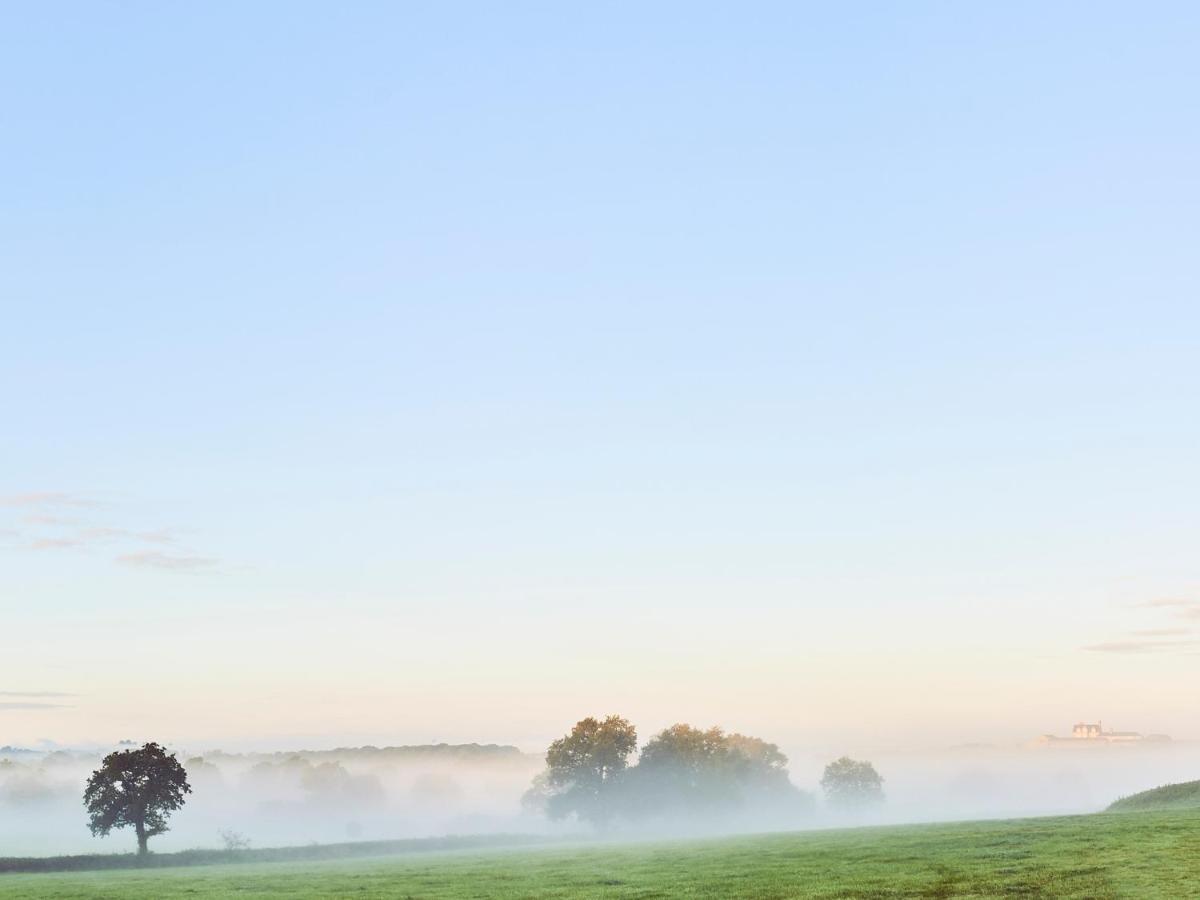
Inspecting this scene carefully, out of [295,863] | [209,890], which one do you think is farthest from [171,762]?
[209,890]

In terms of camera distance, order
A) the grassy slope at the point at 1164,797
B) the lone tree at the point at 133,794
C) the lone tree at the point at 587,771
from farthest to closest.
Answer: the lone tree at the point at 587,771, the lone tree at the point at 133,794, the grassy slope at the point at 1164,797

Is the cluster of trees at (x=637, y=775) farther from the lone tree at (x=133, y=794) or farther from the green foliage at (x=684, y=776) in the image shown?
the lone tree at (x=133, y=794)

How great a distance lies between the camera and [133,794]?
10612 centimetres

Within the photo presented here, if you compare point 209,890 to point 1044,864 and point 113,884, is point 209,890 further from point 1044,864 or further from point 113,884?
point 1044,864

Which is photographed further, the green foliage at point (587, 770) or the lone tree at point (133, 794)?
the green foliage at point (587, 770)

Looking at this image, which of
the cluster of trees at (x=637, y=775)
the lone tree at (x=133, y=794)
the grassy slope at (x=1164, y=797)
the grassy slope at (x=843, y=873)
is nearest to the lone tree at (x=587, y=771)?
the cluster of trees at (x=637, y=775)

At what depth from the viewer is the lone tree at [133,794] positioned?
346 ft

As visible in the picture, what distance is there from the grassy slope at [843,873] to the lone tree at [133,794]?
41744mm

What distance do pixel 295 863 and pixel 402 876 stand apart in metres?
36.1

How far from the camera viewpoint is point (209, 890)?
5500 cm

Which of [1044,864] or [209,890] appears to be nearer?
[1044,864]

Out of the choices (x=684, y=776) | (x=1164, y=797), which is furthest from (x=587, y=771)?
(x=1164, y=797)

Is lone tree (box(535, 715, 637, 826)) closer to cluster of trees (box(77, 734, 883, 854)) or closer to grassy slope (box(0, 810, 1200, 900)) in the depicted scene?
cluster of trees (box(77, 734, 883, 854))

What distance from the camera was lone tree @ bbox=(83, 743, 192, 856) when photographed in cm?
10544
